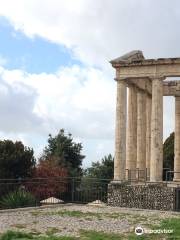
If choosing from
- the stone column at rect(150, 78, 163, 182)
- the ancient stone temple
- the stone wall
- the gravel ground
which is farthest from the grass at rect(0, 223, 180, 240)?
the stone column at rect(150, 78, 163, 182)

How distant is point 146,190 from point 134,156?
16.6 ft

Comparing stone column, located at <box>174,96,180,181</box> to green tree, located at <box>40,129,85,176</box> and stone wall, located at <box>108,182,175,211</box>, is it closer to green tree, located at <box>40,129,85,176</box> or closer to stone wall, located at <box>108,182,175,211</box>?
stone wall, located at <box>108,182,175,211</box>

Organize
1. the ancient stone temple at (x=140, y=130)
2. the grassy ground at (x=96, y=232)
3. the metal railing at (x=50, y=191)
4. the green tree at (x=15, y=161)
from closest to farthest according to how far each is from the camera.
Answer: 1. the grassy ground at (x=96, y=232)
2. the metal railing at (x=50, y=191)
3. the ancient stone temple at (x=140, y=130)
4. the green tree at (x=15, y=161)

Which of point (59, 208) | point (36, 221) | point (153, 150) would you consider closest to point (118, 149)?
point (153, 150)

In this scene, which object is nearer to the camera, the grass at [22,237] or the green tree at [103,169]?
the grass at [22,237]

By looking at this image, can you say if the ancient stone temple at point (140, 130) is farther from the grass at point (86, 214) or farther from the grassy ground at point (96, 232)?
the grass at point (86, 214)

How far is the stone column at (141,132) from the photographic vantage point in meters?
37.3

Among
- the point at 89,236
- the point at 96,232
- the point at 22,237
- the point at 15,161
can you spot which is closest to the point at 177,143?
the point at 15,161

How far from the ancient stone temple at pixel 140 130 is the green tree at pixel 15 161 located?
44.3 feet

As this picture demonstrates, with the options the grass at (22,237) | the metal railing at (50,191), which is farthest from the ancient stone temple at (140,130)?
the grass at (22,237)

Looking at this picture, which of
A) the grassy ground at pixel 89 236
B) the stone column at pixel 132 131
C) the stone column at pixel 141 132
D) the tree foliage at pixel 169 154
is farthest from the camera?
the tree foliage at pixel 169 154

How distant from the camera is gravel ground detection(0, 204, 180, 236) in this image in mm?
20234

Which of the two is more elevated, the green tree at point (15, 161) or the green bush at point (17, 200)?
the green tree at point (15, 161)

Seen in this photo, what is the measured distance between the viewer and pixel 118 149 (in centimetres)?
3425
